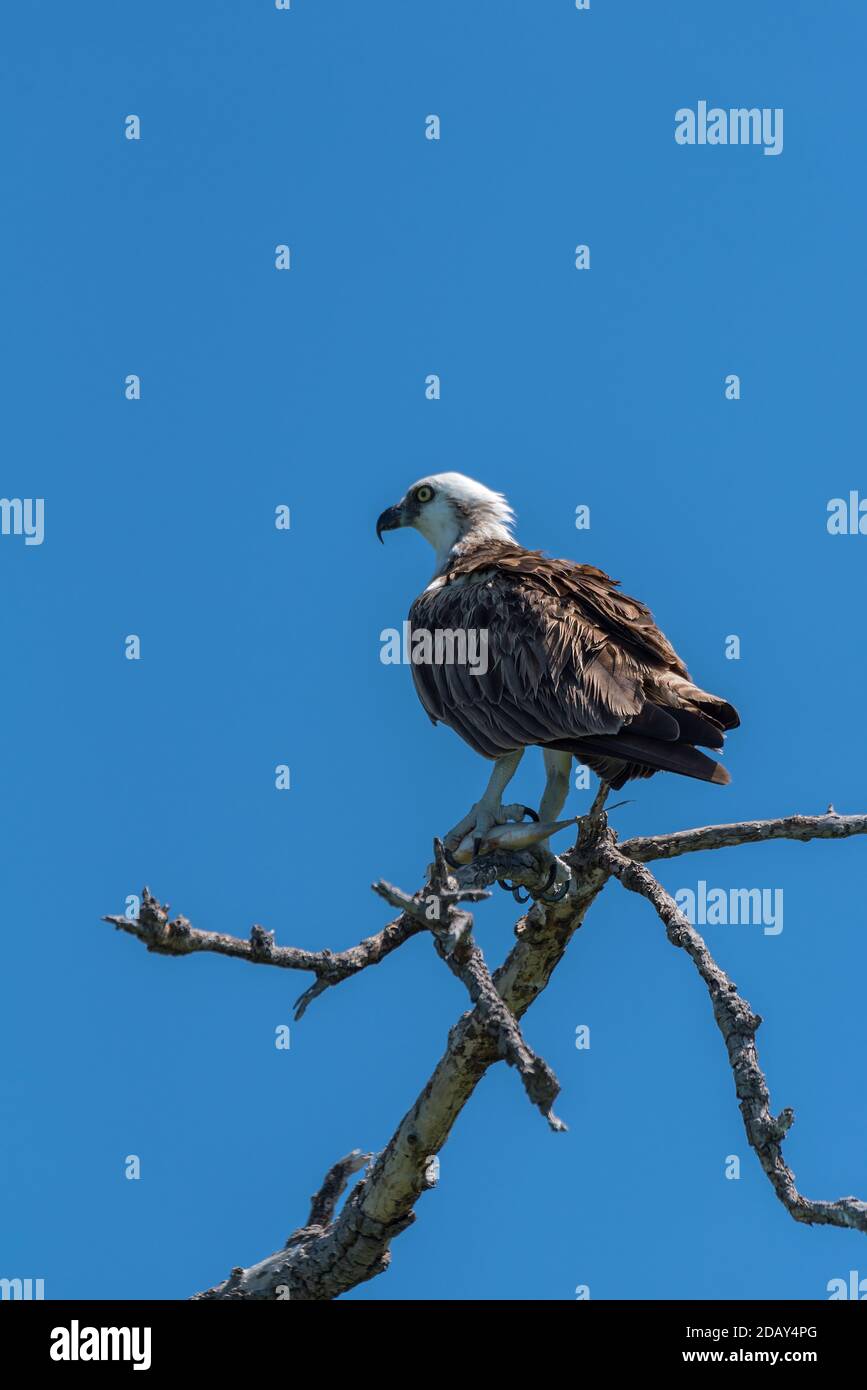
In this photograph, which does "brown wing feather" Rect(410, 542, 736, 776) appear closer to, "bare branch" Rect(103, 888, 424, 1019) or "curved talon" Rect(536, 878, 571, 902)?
"curved talon" Rect(536, 878, 571, 902)

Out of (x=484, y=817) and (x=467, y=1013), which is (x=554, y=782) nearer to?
(x=484, y=817)

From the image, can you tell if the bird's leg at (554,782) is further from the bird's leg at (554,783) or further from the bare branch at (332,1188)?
the bare branch at (332,1188)

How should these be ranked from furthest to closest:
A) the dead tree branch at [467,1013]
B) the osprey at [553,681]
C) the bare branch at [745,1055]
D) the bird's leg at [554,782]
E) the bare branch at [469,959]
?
1. the bird's leg at [554,782]
2. the osprey at [553,681]
3. the dead tree branch at [467,1013]
4. the bare branch at [745,1055]
5. the bare branch at [469,959]

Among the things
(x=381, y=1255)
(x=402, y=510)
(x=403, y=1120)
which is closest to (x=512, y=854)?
(x=403, y=1120)

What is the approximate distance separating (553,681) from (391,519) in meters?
2.79

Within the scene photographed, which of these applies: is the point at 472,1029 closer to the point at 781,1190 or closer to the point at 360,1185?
the point at 360,1185

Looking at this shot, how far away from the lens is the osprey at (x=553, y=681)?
859 centimetres

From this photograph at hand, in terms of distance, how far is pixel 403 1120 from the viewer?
8.57 metres

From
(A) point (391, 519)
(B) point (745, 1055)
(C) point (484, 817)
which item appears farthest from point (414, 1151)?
(A) point (391, 519)

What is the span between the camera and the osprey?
28.2 feet

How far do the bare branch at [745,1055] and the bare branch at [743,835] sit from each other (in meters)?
0.06

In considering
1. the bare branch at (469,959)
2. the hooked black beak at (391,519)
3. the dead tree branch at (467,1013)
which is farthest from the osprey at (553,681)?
the bare branch at (469,959)

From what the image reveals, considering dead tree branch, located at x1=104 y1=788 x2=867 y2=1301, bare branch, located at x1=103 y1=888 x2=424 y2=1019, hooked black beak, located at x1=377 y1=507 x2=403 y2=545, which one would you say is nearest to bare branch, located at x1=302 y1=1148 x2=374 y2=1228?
dead tree branch, located at x1=104 y1=788 x2=867 y2=1301
